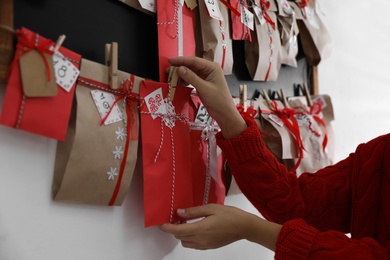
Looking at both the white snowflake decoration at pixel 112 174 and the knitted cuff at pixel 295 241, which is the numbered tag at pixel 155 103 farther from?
the knitted cuff at pixel 295 241

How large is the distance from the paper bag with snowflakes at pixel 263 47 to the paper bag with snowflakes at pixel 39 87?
1.83 feet

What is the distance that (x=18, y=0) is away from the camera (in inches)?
20.5

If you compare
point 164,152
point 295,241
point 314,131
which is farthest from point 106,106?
point 314,131

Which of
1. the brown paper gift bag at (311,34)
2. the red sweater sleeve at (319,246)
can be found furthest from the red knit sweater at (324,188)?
the brown paper gift bag at (311,34)

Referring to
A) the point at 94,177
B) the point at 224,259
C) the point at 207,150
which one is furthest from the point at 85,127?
the point at 224,259

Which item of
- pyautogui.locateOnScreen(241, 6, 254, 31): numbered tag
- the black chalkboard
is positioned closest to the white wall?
the black chalkboard

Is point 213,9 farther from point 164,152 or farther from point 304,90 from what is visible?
point 304,90

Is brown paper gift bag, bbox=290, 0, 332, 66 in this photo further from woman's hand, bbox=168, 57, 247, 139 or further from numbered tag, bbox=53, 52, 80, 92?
numbered tag, bbox=53, 52, 80, 92

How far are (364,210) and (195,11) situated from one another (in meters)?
0.57

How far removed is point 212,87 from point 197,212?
241 mm

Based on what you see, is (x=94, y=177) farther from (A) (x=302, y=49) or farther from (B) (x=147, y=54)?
(A) (x=302, y=49)

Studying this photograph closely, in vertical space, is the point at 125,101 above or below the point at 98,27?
below

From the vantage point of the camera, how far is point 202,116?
0.82m

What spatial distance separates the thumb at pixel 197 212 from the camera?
2.27ft
